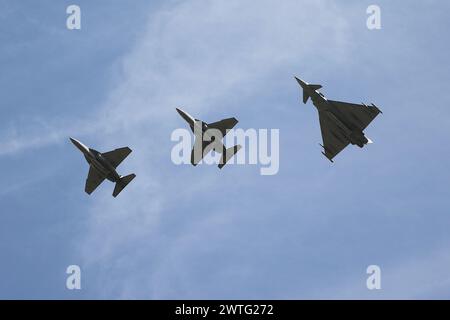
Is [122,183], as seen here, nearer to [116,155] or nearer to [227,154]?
[116,155]

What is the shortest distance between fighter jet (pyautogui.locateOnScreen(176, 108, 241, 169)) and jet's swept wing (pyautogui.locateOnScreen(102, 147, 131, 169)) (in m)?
8.92

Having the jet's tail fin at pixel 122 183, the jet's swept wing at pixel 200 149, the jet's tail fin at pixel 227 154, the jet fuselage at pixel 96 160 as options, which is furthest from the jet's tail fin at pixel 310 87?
the jet fuselage at pixel 96 160

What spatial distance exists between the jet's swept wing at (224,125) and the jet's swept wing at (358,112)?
1328 cm

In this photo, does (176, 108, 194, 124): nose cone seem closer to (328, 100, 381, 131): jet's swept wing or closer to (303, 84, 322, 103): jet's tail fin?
(303, 84, 322, 103): jet's tail fin

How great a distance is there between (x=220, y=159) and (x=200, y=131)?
529cm

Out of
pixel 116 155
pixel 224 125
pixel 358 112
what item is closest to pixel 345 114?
pixel 358 112

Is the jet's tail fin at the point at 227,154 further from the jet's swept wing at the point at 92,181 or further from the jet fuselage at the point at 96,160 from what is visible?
the jet's swept wing at the point at 92,181

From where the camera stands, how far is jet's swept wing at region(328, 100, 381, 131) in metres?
85.3

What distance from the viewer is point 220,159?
92.5m

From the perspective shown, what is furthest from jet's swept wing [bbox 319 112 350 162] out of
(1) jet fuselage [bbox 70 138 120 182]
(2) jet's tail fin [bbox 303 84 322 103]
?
(1) jet fuselage [bbox 70 138 120 182]
